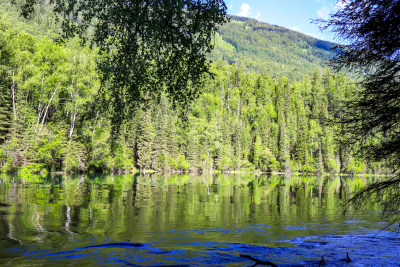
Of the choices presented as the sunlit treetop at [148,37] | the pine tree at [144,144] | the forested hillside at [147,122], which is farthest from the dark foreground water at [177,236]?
the pine tree at [144,144]

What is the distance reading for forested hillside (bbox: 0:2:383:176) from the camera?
35.4 meters

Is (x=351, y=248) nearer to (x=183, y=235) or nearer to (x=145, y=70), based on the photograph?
(x=183, y=235)

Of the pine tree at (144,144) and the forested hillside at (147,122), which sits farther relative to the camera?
the pine tree at (144,144)

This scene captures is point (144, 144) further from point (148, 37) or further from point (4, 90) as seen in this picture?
point (148, 37)

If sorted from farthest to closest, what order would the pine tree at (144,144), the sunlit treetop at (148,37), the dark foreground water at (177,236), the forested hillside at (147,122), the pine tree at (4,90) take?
the pine tree at (144,144) → the pine tree at (4,90) → the forested hillside at (147,122) → the dark foreground water at (177,236) → the sunlit treetop at (148,37)

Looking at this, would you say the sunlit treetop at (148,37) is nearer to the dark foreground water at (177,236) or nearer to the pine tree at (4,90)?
the dark foreground water at (177,236)

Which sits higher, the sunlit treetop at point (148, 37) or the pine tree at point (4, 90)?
the pine tree at point (4, 90)

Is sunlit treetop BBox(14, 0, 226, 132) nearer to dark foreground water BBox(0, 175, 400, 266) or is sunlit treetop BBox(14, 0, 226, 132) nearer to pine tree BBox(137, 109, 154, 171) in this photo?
dark foreground water BBox(0, 175, 400, 266)

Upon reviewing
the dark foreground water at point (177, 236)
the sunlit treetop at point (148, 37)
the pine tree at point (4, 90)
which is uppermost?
the pine tree at point (4, 90)

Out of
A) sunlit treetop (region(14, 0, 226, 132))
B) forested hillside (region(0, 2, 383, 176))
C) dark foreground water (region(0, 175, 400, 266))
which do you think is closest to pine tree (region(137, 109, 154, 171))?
forested hillside (region(0, 2, 383, 176))

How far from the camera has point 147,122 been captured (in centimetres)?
7031

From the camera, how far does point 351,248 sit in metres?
8.76

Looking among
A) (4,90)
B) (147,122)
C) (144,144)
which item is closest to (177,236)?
(4,90)

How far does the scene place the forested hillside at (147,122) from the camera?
35.4m
